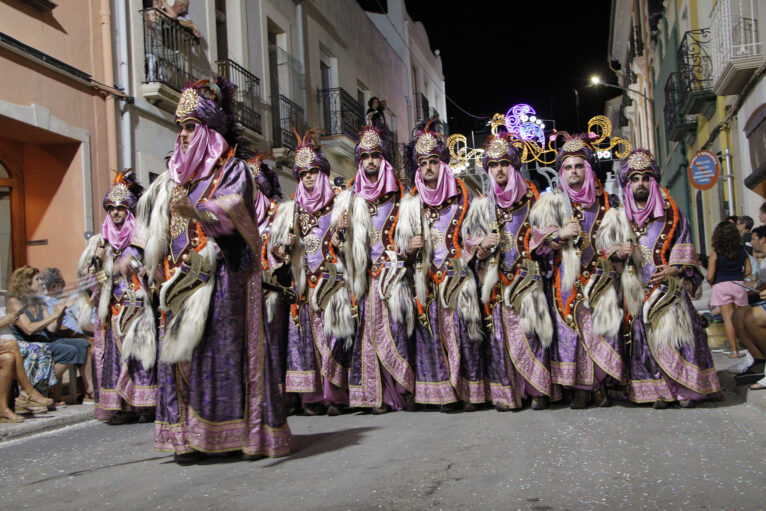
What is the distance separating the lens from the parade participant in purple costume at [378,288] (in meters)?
7.43

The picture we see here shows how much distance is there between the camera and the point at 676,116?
21672 mm

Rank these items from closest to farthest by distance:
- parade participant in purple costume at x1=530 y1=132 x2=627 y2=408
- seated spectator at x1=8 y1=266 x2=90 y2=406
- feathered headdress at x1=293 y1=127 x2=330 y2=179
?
1. parade participant in purple costume at x1=530 y1=132 x2=627 y2=408
2. feathered headdress at x1=293 y1=127 x2=330 y2=179
3. seated spectator at x1=8 y1=266 x2=90 y2=406

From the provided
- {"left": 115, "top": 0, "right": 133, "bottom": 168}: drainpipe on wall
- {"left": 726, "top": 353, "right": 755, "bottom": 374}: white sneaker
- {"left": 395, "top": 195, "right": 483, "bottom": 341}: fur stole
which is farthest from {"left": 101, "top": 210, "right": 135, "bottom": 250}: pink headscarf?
{"left": 726, "top": 353, "right": 755, "bottom": 374}: white sneaker

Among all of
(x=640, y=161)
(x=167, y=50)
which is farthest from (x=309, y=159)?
(x=167, y=50)

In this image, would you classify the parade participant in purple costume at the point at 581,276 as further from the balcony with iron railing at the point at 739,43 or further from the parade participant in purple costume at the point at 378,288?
the balcony with iron railing at the point at 739,43

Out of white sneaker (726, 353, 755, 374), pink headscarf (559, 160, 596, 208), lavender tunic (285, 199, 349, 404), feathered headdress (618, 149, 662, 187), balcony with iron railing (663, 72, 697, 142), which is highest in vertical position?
balcony with iron railing (663, 72, 697, 142)

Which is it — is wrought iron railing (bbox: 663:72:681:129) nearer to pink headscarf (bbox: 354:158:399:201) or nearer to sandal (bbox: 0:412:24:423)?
pink headscarf (bbox: 354:158:399:201)

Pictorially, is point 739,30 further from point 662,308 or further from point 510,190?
point 662,308

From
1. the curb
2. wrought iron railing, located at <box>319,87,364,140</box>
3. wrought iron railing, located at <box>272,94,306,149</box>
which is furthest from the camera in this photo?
wrought iron railing, located at <box>319,87,364,140</box>

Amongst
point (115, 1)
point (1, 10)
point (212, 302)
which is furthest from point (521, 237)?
point (115, 1)

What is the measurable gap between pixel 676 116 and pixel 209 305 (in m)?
18.7

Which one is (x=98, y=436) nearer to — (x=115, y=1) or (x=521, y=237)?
(x=521, y=237)

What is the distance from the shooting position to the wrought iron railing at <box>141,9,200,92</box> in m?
13.5

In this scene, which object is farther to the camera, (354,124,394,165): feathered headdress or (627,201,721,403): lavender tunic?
(354,124,394,165): feathered headdress
